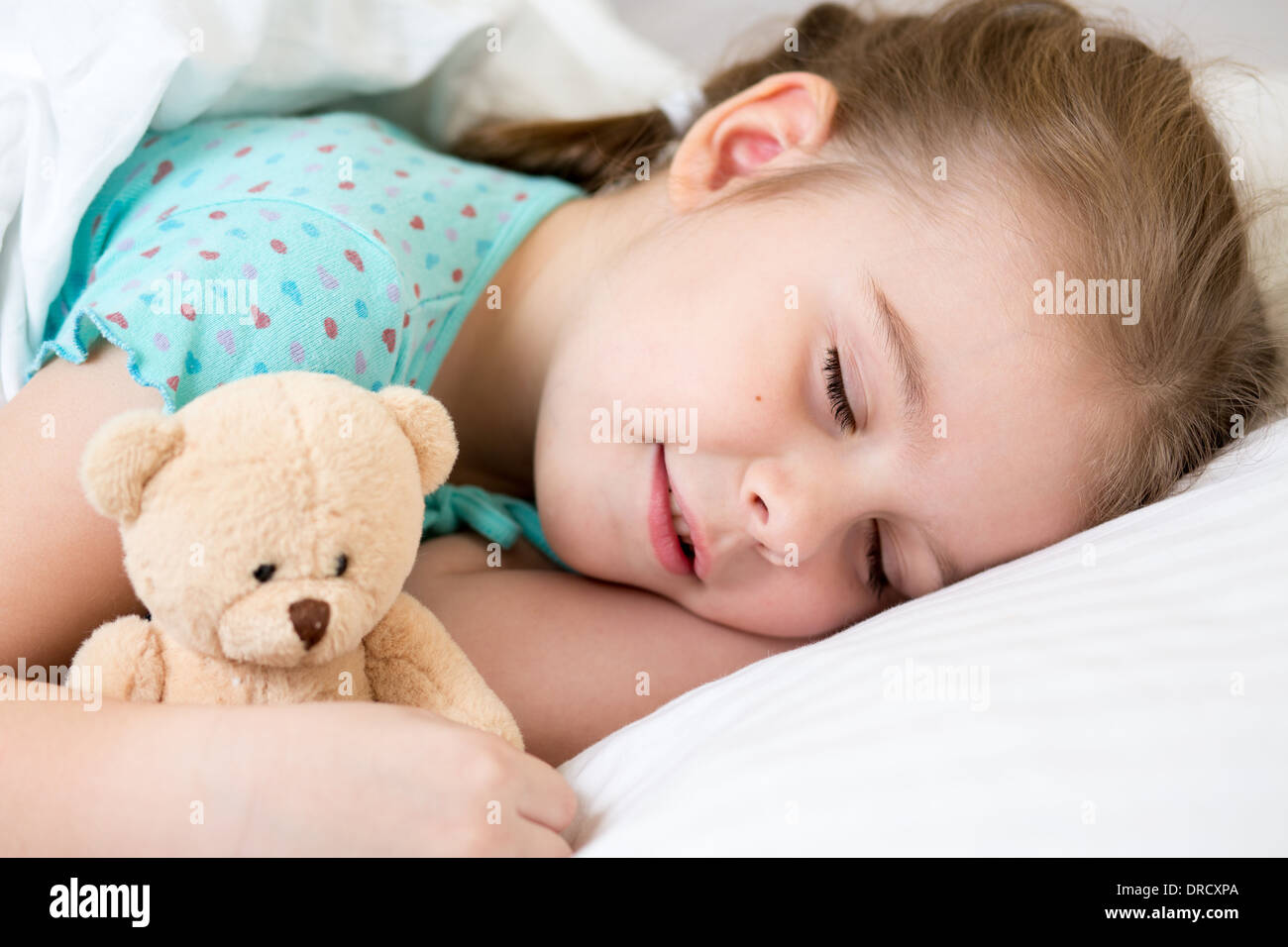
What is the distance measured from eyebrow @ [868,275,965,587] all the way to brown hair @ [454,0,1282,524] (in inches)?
6.0

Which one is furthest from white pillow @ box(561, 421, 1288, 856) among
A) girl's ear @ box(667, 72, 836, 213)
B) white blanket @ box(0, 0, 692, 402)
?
white blanket @ box(0, 0, 692, 402)

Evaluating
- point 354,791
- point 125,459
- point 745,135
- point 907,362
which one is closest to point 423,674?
point 354,791

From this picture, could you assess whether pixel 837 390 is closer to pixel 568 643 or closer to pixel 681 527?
pixel 681 527

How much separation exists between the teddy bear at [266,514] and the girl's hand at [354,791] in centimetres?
5

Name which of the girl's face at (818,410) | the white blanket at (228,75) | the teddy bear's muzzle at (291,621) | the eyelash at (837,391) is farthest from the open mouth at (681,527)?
the white blanket at (228,75)

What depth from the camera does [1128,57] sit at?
3.72ft

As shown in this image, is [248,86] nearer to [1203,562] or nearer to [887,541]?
[887,541]

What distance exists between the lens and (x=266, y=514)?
0.56m

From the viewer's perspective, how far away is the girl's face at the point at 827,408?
90cm

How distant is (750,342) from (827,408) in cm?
9

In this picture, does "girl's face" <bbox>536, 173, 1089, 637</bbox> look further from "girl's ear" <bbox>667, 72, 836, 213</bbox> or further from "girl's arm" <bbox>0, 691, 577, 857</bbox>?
"girl's arm" <bbox>0, 691, 577, 857</bbox>

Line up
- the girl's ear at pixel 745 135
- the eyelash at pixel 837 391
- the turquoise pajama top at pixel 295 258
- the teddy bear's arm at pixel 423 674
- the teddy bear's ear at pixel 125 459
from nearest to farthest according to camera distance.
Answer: the teddy bear's ear at pixel 125 459, the teddy bear's arm at pixel 423 674, the turquoise pajama top at pixel 295 258, the eyelash at pixel 837 391, the girl's ear at pixel 745 135

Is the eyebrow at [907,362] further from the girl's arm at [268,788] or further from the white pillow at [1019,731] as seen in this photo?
the girl's arm at [268,788]
